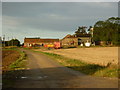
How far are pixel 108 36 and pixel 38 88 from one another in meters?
85.9

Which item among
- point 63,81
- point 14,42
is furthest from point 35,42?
point 63,81

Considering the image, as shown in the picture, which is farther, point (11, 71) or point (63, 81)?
point (11, 71)

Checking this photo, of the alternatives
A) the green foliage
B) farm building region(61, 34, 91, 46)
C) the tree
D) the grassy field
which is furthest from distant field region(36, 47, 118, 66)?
the tree

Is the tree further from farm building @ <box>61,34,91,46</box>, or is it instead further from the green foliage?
the green foliage

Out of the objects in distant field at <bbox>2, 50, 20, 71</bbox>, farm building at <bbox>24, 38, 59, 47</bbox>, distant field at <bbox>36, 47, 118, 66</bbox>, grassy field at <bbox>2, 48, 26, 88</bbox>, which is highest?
farm building at <bbox>24, 38, 59, 47</bbox>

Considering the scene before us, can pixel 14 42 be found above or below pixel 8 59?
above

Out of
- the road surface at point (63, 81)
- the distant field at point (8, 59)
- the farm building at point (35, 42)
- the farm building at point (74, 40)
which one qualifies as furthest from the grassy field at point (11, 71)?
the farm building at point (35, 42)

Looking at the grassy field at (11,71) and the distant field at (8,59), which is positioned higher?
the grassy field at (11,71)

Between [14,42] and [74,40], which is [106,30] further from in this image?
[14,42]

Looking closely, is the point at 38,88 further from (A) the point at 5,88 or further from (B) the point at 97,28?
(B) the point at 97,28

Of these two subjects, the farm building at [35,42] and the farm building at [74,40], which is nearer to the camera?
the farm building at [74,40]

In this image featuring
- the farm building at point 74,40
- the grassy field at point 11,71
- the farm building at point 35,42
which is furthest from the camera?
the farm building at point 35,42

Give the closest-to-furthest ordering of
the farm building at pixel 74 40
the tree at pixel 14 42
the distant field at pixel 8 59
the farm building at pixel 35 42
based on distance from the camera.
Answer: the distant field at pixel 8 59, the farm building at pixel 74 40, the farm building at pixel 35 42, the tree at pixel 14 42

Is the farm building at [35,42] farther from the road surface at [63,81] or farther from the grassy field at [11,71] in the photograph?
the road surface at [63,81]
